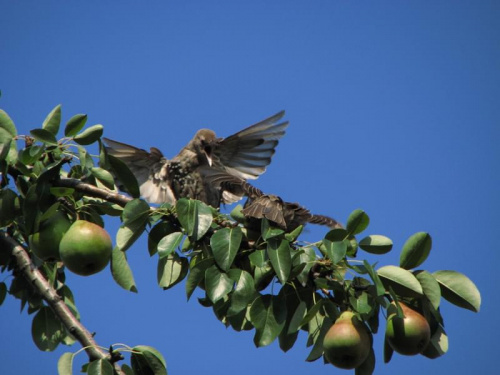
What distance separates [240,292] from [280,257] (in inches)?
9.9

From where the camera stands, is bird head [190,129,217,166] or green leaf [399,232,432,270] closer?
green leaf [399,232,432,270]

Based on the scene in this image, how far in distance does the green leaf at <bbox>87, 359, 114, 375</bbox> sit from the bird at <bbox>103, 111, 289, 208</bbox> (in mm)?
4296

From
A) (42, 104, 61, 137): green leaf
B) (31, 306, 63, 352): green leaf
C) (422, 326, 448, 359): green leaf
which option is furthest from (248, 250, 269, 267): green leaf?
(31, 306, 63, 352): green leaf

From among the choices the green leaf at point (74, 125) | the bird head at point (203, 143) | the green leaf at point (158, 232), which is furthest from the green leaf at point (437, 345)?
the bird head at point (203, 143)

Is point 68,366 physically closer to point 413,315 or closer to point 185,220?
point 185,220

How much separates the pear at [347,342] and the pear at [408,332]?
4.8 inches

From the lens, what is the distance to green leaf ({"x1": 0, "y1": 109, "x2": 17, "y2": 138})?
347cm

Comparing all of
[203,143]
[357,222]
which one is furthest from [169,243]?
[203,143]

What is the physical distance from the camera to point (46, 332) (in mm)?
→ 4211

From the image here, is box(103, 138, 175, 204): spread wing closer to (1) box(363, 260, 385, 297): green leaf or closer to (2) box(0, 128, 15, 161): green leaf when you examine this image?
(2) box(0, 128, 15, 161): green leaf

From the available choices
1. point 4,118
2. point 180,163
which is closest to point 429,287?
point 4,118

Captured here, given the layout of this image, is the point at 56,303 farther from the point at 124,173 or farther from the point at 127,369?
the point at 124,173

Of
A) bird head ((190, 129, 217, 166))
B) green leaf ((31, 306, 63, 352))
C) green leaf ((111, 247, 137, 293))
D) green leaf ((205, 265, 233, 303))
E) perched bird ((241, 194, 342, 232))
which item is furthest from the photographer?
bird head ((190, 129, 217, 166))

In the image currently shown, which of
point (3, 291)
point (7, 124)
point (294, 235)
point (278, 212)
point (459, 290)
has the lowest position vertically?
point (459, 290)
